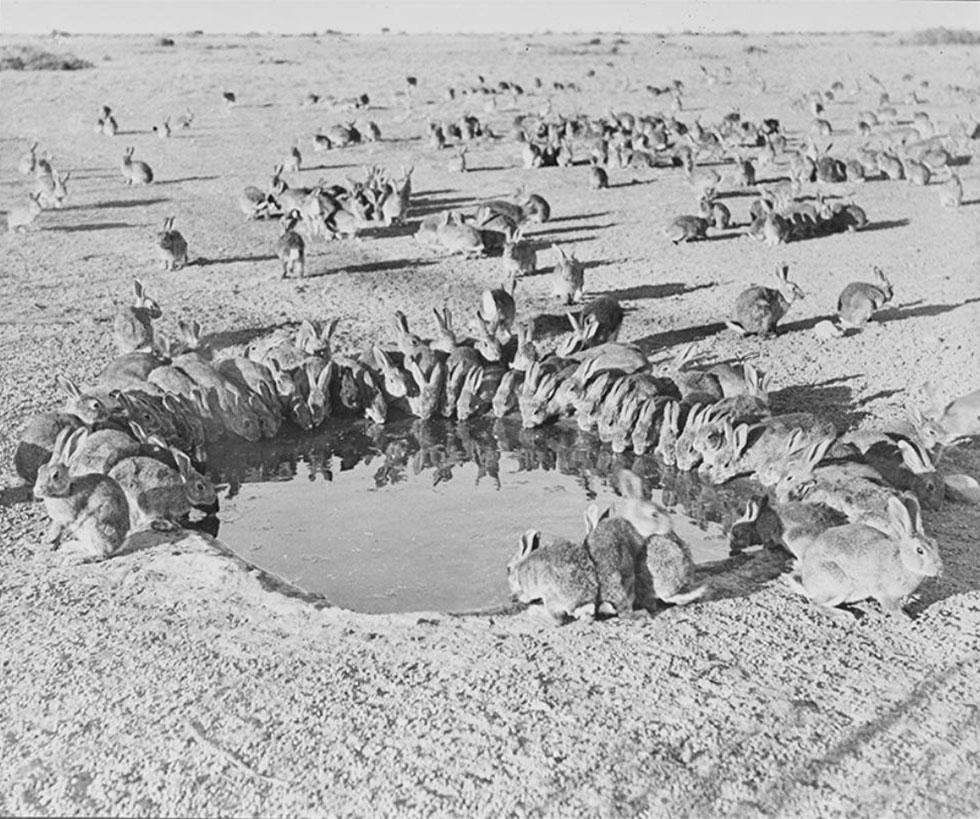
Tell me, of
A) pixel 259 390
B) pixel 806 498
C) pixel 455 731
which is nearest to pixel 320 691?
pixel 455 731

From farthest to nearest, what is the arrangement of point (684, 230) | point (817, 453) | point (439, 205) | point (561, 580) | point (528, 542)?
point (439, 205), point (684, 230), point (817, 453), point (528, 542), point (561, 580)

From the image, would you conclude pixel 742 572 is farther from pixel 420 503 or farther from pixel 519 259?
pixel 519 259

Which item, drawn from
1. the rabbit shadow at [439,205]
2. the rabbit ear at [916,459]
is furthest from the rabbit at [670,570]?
the rabbit shadow at [439,205]

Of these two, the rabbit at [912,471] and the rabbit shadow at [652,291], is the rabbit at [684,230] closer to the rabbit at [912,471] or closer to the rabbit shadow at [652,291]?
the rabbit shadow at [652,291]

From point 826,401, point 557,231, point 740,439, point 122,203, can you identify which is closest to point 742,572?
point 740,439

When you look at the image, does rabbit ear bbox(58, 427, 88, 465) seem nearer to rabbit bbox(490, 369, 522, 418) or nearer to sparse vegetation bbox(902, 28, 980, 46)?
rabbit bbox(490, 369, 522, 418)

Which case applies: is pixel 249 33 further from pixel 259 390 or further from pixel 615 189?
pixel 259 390
